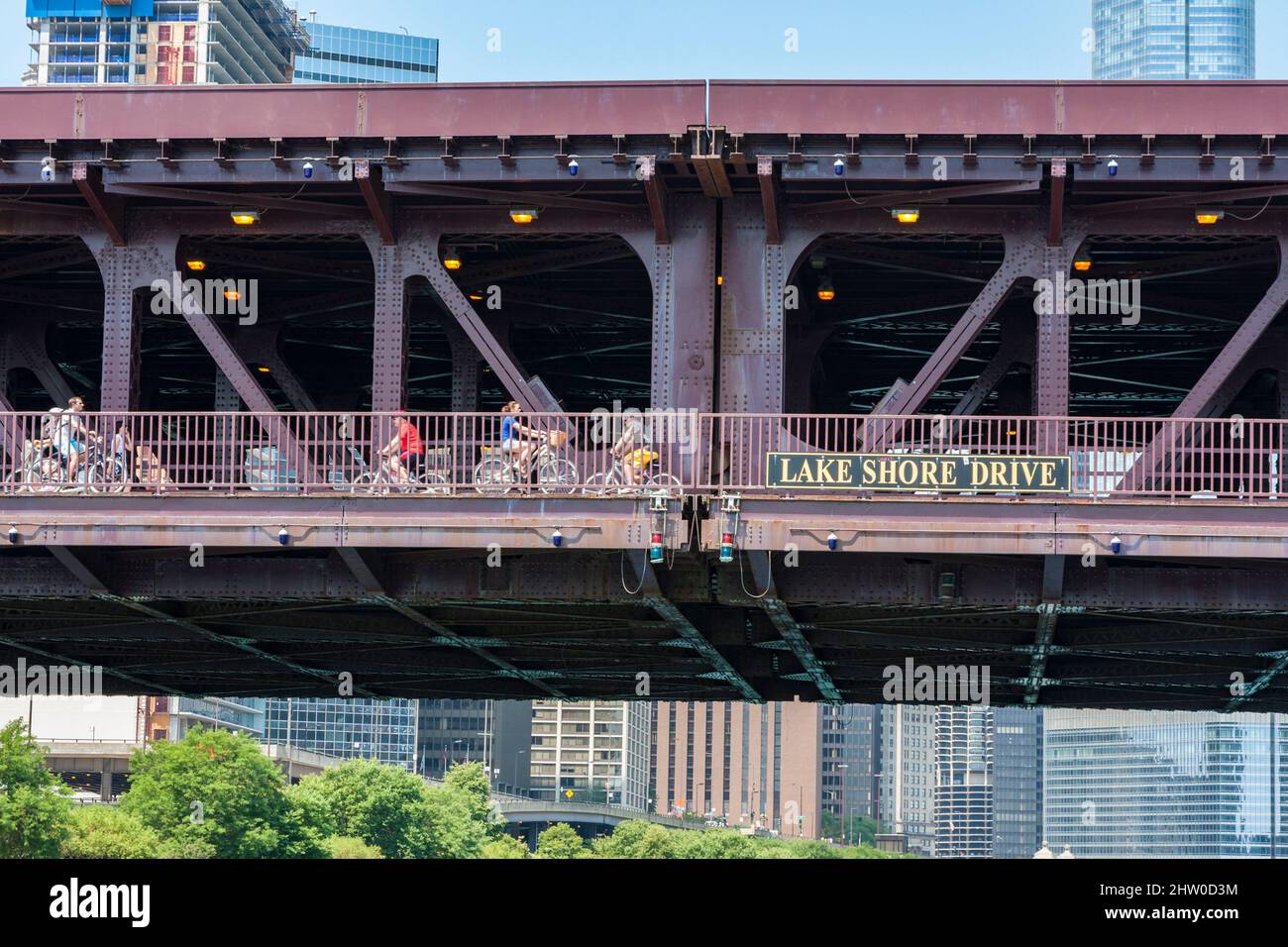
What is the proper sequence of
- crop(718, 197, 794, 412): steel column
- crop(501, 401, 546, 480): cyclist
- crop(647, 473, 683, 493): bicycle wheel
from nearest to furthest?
crop(647, 473, 683, 493): bicycle wheel
crop(501, 401, 546, 480): cyclist
crop(718, 197, 794, 412): steel column

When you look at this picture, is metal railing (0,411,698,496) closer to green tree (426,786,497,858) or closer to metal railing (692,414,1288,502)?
metal railing (692,414,1288,502)

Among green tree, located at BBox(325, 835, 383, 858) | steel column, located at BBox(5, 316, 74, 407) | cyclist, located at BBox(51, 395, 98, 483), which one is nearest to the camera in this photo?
cyclist, located at BBox(51, 395, 98, 483)

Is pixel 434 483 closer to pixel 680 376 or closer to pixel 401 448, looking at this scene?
pixel 401 448

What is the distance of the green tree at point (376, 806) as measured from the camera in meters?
164

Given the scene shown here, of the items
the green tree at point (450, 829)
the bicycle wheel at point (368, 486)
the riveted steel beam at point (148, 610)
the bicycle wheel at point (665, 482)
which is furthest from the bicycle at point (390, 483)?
the green tree at point (450, 829)

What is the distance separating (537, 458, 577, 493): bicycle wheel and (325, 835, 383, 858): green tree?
118481 millimetres

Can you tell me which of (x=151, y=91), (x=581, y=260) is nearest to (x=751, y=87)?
(x=581, y=260)

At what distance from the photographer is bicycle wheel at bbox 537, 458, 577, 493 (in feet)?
91.0

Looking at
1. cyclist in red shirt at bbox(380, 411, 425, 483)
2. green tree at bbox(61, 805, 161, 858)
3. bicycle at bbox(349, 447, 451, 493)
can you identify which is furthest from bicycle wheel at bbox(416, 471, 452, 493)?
green tree at bbox(61, 805, 161, 858)

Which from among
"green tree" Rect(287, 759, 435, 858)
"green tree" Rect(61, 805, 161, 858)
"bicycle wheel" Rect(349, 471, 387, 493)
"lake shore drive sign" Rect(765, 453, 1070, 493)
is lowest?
"green tree" Rect(287, 759, 435, 858)

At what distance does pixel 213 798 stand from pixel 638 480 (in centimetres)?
10215

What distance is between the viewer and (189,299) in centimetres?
3041
